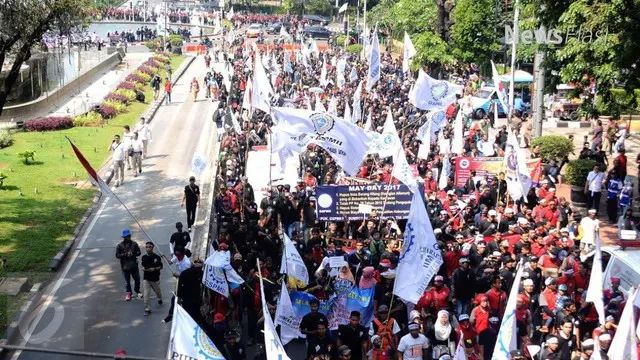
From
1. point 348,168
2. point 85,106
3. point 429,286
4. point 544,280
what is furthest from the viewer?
point 85,106

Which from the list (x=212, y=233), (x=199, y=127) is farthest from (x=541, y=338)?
(x=199, y=127)

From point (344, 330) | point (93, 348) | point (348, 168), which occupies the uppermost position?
point (348, 168)

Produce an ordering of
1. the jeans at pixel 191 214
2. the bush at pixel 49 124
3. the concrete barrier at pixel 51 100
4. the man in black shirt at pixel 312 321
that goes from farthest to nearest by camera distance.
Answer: the concrete barrier at pixel 51 100
the bush at pixel 49 124
the jeans at pixel 191 214
the man in black shirt at pixel 312 321

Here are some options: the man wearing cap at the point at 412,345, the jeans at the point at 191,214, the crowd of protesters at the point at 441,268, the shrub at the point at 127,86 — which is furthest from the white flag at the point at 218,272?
the shrub at the point at 127,86

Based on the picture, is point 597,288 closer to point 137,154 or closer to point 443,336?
point 443,336

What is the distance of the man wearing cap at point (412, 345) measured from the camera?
1091 centimetres

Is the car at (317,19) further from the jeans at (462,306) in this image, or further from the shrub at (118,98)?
the jeans at (462,306)

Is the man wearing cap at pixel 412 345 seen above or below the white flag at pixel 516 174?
below

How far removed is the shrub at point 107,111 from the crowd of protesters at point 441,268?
598 inches

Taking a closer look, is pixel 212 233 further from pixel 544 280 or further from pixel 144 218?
pixel 544 280

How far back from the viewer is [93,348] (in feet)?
44.1

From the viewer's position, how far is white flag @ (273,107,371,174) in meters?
17.4

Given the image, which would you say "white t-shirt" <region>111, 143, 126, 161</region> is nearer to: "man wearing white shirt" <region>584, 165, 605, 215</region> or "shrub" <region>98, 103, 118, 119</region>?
"man wearing white shirt" <region>584, 165, 605, 215</region>

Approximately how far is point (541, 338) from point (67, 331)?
761 centimetres
